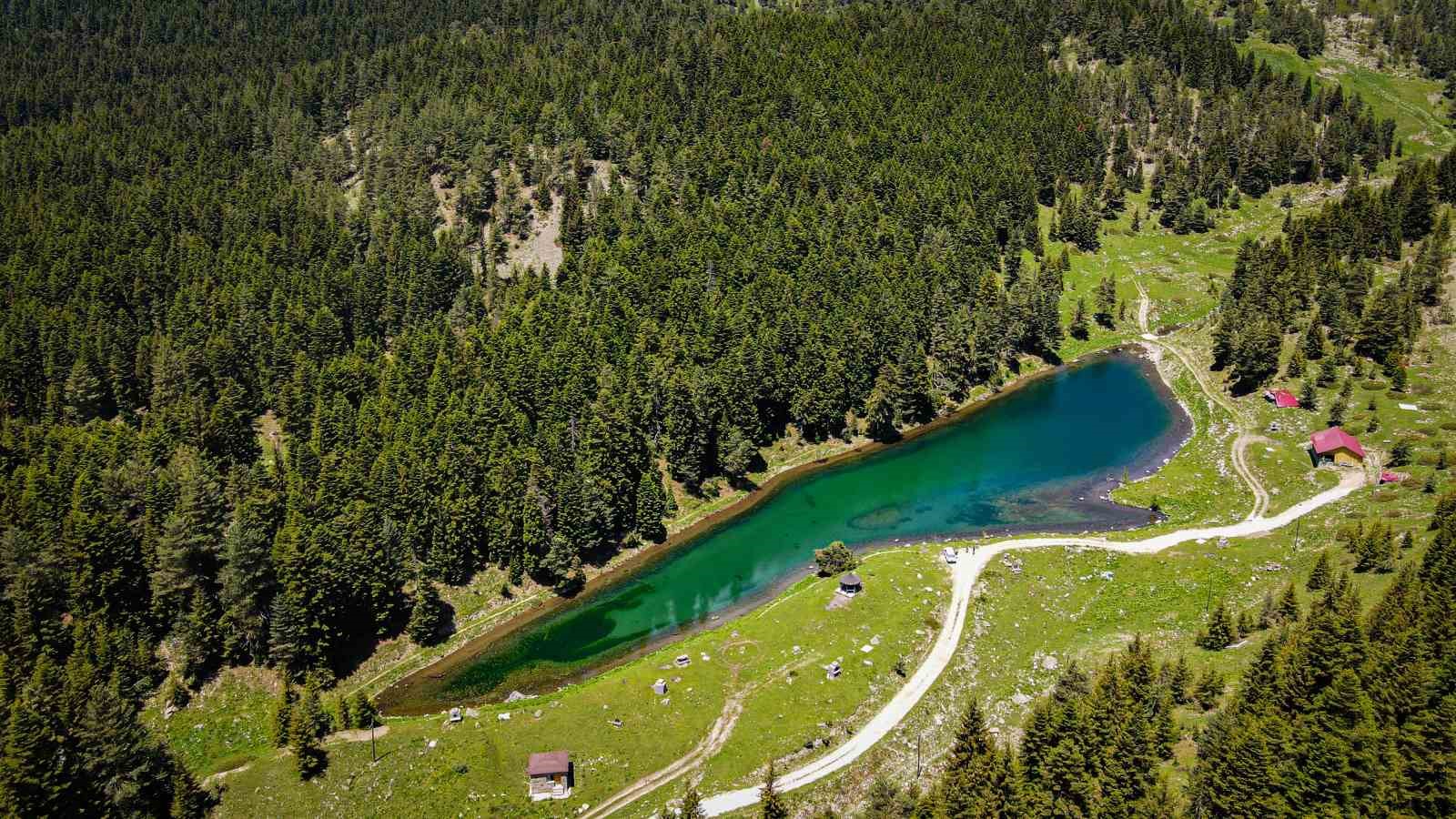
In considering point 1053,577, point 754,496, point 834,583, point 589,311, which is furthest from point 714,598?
point 589,311

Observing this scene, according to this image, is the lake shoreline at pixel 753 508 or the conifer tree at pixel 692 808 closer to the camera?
the conifer tree at pixel 692 808

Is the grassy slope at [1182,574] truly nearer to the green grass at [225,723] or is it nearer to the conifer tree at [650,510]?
the conifer tree at [650,510]

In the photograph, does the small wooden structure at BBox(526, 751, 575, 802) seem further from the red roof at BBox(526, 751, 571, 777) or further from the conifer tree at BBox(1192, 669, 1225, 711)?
the conifer tree at BBox(1192, 669, 1225, 711)

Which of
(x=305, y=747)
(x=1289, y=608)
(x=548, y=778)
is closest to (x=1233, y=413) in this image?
(x=1289, y=608)

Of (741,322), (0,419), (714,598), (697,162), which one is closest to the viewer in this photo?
(714,598)

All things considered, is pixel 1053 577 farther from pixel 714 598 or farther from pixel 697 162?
pixel 697 162

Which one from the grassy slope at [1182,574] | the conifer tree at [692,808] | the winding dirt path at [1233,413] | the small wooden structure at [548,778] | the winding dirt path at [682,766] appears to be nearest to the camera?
the conifer tree at [692,808]

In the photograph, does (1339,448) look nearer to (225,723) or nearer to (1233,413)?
(1233,413)

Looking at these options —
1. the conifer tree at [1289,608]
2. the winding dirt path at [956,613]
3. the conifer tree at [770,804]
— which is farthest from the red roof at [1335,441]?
the conifer tree at [770,804]

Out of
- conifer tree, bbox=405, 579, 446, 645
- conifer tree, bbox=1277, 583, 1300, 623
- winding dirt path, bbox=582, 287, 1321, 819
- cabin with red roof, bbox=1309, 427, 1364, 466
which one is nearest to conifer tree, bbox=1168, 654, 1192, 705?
conifer tree, bbox=1277, 583, 1300, 623
